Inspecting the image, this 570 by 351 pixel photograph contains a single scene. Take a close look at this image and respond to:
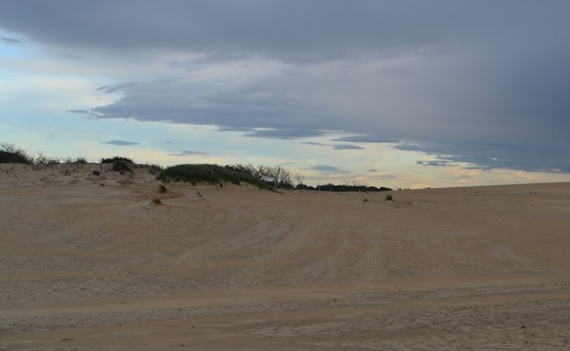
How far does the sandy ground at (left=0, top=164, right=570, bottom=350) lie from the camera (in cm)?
775

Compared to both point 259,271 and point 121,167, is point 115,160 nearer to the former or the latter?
point 121,167

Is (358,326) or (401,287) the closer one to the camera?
(358,326)

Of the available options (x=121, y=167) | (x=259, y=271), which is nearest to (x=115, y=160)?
(x=121, y=167)

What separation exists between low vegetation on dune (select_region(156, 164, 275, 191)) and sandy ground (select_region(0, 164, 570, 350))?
2.34 feet

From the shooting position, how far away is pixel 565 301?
410 inches

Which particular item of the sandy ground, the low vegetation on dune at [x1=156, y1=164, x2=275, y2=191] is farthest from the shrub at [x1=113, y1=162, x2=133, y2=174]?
the low vegetation on dune at [x1=156, y1=164, x2=275, y2=191]

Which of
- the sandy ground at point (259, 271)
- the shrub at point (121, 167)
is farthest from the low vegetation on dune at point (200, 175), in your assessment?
the shrub at point (121, 167)

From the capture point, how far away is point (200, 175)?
25453mm

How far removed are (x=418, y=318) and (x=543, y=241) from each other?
11.4 metres

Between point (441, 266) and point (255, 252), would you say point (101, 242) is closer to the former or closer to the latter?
point (255, 252)

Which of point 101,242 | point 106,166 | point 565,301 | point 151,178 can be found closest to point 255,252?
point 101,242

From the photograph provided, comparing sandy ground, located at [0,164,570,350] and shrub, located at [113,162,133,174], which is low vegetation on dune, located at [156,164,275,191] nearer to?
sandy ground, located at [0,164,570,350]

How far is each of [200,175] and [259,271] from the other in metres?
12.8

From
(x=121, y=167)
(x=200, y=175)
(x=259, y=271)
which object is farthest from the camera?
(x=121, y=167)
